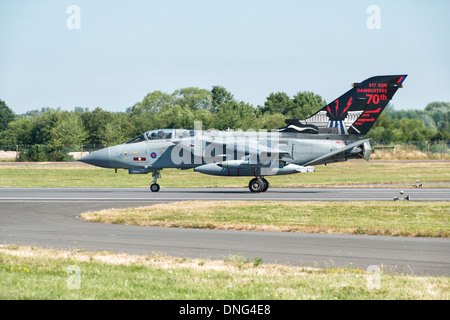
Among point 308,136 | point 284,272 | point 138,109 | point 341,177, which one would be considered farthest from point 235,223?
point 138,109

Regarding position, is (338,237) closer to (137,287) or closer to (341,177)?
(137,287)

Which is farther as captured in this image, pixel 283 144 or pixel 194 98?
pixel 194 98

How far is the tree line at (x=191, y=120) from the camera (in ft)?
165

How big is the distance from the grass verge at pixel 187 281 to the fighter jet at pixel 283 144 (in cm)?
1771

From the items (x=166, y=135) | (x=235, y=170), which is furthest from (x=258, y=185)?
(x=166, y=135)

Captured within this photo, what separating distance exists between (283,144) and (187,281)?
2087 cm

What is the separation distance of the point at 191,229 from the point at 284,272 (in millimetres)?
6698

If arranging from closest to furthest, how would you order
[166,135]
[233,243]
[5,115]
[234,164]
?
[233,243], [234,164], [166,135], [5,115]

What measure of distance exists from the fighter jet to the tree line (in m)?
5.44

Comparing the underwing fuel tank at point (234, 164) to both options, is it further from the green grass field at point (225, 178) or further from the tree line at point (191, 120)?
the tree line at point (191, 120)

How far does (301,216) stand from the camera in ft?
62.0

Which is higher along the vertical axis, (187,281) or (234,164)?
(234,164)

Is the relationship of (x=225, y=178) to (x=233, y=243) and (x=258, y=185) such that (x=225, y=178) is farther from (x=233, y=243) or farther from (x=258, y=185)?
(x=233, y=243)

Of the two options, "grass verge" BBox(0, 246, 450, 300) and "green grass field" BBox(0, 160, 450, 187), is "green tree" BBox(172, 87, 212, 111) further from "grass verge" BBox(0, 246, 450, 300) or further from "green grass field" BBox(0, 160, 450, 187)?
"grass verge" BBox(0, 246, 450, 300)
